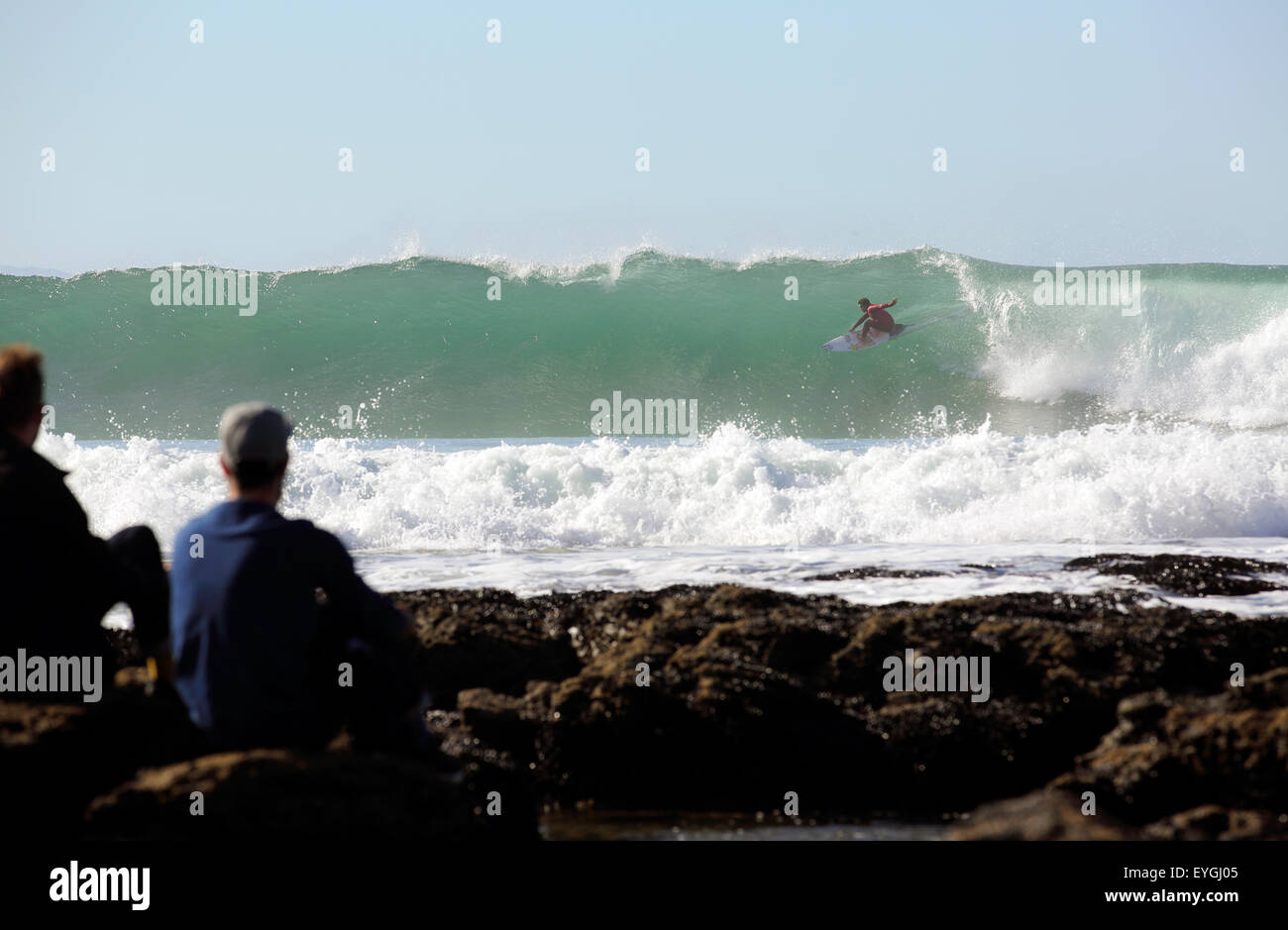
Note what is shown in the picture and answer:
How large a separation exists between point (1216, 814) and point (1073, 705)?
134 cm

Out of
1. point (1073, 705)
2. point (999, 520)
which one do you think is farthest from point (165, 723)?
point (999, 520)

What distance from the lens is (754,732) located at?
4.16 meters

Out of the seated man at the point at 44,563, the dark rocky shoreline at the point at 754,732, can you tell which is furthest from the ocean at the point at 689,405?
the seated man at the point at 44,563

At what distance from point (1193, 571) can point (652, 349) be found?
1779 cm

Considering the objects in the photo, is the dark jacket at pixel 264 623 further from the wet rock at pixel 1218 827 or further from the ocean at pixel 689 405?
the ocean at pixel 689 405

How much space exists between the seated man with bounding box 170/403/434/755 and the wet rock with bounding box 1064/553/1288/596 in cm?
526

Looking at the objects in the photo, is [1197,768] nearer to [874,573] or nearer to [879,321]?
[874,573]

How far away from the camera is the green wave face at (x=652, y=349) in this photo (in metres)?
22.1

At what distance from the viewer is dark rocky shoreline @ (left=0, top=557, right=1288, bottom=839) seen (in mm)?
2672

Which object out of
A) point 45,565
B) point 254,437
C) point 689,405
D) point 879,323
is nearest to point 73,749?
point 45,565

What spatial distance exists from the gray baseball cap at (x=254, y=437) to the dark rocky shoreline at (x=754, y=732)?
65 centimetres

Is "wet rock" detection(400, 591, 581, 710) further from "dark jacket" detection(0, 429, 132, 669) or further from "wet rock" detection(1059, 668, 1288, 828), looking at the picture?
"wet rock" detection(1059, 668, 1288, 828)

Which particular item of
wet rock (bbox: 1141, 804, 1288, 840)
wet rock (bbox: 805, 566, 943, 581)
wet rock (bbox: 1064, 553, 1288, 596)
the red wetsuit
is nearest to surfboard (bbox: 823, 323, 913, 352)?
the red wetsuit
